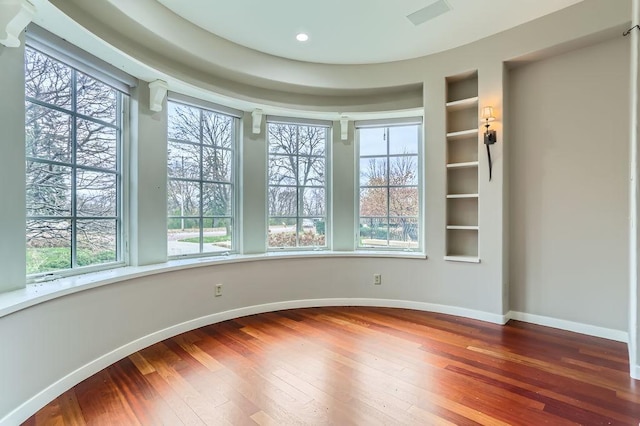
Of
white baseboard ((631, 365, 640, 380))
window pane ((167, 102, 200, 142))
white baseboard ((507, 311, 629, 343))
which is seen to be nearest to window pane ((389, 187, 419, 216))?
white baseboard ((507, 311, 629, 343))

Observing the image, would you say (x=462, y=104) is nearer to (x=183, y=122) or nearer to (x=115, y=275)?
(x=183, y=122)

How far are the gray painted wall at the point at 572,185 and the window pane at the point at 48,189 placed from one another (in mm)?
4015

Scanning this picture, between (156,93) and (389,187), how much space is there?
9.01 feet

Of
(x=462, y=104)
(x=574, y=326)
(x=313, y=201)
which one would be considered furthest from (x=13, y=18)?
(x=574, y=326)

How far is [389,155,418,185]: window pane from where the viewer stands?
3994 mm

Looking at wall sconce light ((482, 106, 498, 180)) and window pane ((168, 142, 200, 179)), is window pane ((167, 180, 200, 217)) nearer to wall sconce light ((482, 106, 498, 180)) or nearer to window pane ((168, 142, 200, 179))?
window pane ((168, 142, 200, 179))

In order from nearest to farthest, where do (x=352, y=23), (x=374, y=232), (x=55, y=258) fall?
1. (x=55, y=258)
2. (x=352, y=23)
3. (x=374, y=232)

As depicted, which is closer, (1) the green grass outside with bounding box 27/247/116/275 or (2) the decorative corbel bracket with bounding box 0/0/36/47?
(2) the decorative corbel bracket with bounding box 0/0/36/47

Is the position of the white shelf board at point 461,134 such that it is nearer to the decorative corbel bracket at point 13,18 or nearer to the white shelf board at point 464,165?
the white shelf board at point 464,165

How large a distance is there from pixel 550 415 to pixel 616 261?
1.80 metres

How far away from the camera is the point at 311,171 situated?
4.13 meters

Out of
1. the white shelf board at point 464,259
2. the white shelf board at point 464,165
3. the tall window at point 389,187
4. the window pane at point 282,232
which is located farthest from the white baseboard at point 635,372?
the window pane at point 282,232

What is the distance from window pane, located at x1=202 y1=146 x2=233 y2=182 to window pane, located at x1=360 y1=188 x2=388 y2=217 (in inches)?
66.2

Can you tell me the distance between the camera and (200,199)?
344 centimetres
